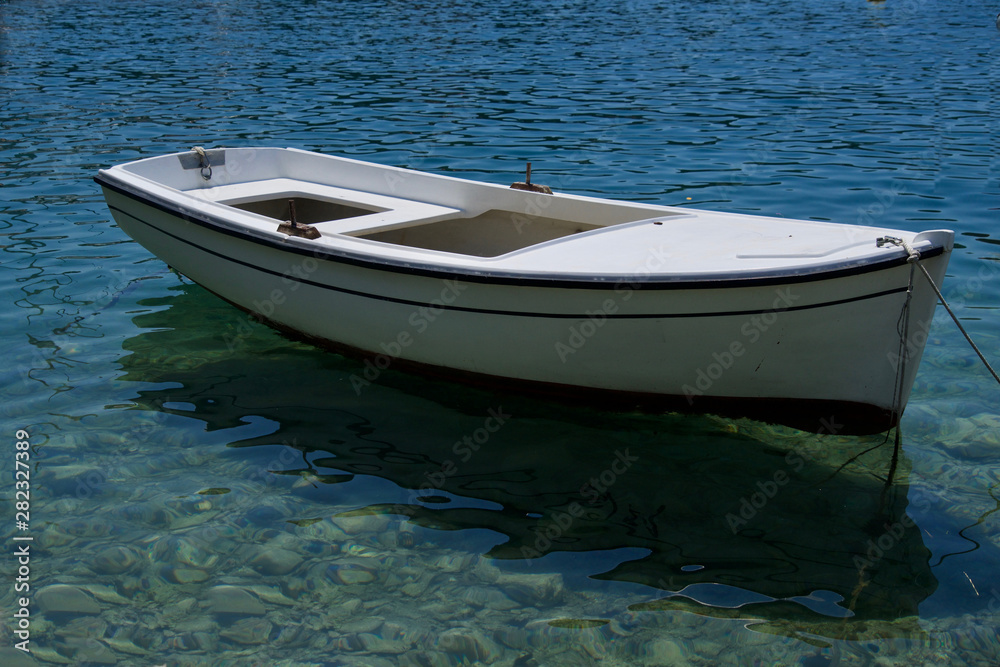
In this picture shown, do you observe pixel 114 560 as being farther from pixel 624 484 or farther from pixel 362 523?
pixel 624 484

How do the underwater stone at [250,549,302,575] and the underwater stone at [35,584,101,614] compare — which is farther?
the underwater stone at [250,549,302,575]

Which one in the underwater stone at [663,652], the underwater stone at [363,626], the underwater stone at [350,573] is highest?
the underwater stone at [350,573]

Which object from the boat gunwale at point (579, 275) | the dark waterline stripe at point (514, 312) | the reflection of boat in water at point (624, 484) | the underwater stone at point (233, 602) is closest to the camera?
the underwater stone at point (233, 602)

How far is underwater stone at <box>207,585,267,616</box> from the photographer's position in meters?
4.09

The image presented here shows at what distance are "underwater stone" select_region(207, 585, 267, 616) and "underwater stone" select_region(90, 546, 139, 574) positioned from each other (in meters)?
0.51

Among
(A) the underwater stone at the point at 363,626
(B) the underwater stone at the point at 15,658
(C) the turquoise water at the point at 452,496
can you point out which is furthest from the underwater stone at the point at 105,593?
(A) the underwater stone at the point at 363,626

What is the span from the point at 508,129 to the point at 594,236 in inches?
346

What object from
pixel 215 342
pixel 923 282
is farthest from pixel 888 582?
pixel 215 342

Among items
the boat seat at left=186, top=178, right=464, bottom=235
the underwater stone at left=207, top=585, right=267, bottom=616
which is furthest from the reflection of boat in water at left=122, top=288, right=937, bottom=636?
the boat seat at left=186, top=178, right=464, bottom=235

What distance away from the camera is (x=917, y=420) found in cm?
564

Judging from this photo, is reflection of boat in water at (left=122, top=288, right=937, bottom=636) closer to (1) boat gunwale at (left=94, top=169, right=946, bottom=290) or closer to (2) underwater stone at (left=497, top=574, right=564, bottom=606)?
(2) underwater stone at (left=497, top=574, right=564, bottom=606)

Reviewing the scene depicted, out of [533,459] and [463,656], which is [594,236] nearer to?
[533,459]

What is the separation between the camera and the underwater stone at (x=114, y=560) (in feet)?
14.3

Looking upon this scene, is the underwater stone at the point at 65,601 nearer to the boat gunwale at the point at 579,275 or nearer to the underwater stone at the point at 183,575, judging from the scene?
the underwater stone at the point at 183,575
